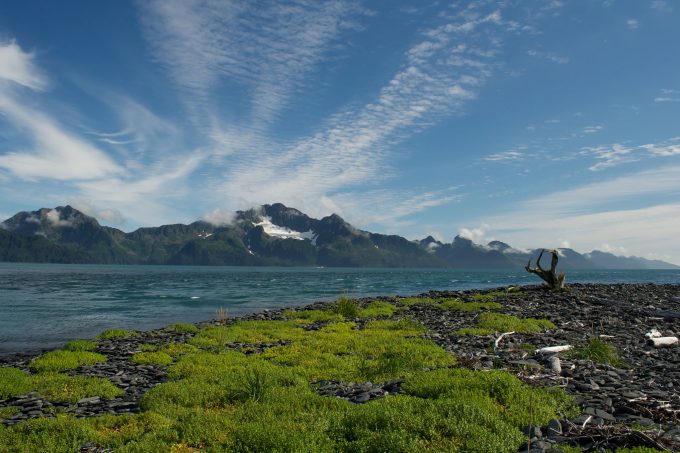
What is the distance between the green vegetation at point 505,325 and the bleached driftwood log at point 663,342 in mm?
5269

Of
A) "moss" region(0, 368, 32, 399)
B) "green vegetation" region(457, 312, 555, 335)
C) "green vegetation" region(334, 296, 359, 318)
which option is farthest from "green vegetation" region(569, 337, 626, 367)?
"green vegetation" region(334, 296, 359, 318)

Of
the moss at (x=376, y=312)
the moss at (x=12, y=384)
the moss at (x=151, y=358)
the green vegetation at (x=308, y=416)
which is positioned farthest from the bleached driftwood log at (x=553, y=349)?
the moss at (x=376, y=312)

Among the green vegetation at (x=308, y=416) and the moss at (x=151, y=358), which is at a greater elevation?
the green vegetation at (x=308, y=416)

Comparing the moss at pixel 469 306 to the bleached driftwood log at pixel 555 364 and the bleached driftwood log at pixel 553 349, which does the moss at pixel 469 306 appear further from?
the bleached driftwood log at pixel 555 364

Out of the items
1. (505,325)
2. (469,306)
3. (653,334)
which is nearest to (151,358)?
(505,325)

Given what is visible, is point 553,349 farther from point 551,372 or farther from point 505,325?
point 505,325

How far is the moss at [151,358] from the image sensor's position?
19.1 metres

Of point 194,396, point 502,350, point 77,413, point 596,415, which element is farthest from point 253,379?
point 502,350

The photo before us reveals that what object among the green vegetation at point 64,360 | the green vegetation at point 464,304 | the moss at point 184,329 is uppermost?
the green vegetation at point 464,304

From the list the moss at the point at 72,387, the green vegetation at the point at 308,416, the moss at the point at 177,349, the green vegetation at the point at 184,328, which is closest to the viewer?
the green vegetation at the point at 308,416

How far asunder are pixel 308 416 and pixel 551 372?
7.73m

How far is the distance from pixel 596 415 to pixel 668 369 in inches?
287

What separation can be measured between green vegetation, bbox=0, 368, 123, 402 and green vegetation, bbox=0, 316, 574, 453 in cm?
8

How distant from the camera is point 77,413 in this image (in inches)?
471
